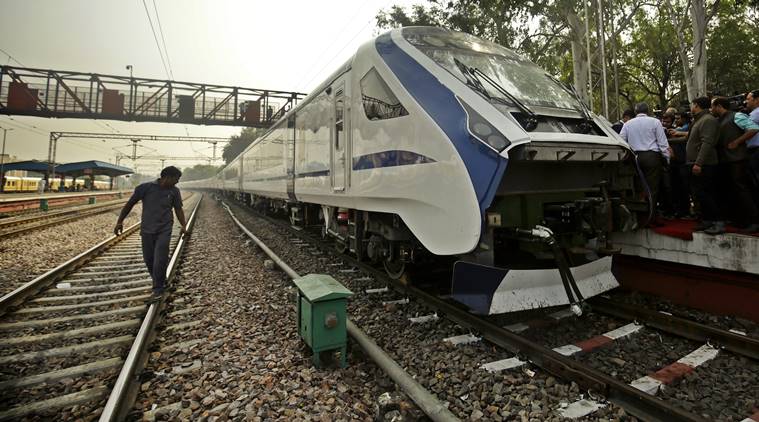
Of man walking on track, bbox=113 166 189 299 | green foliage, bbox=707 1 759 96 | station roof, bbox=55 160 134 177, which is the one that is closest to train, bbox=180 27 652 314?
man walking on track, bbox=113 166 189 299

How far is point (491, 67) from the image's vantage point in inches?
169

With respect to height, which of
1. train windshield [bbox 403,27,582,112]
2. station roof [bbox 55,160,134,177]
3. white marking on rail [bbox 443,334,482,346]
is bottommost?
white marking on rail [bbox 443,334,482,346]

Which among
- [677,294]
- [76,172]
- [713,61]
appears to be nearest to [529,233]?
[677,294]

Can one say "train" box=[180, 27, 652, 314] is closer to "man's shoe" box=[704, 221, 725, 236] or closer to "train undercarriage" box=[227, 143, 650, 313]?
"train undercarriage" box=[227, 143, 650, 313]

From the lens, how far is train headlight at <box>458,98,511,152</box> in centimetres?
301

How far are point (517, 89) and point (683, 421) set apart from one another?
3.06 meters

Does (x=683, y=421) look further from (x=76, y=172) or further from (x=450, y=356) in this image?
(x=76, y=172)

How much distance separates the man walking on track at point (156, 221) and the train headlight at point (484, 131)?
388 cm

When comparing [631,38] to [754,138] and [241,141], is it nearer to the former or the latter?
[754,138]

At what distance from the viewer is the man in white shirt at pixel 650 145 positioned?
4852mm

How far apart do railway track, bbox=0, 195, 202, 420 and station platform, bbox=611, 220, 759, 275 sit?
17.7 ft

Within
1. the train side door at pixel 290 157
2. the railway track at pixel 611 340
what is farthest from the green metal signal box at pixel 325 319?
the train side door at pixel 290 157

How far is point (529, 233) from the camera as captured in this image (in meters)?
3.41

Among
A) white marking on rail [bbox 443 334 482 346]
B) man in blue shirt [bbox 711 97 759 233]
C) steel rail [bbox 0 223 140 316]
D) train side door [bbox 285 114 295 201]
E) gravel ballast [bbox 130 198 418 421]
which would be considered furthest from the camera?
train side door [bbox 285 114 295 201]
